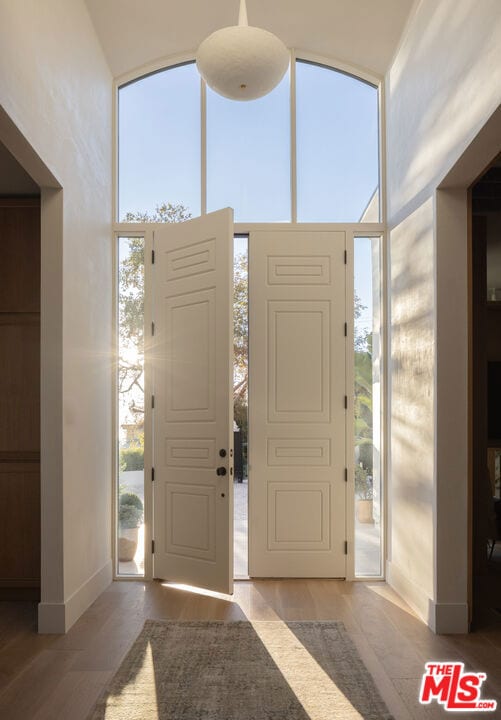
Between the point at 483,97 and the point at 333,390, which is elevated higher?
the point at 483,97

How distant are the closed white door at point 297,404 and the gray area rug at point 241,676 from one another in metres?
1.06

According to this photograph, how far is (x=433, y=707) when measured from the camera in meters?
2.75

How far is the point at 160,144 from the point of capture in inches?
199

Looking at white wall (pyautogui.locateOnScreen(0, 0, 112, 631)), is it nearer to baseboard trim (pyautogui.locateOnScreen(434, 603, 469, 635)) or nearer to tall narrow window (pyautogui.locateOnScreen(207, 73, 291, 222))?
tall narrow window (pyautogui.locateOnScreen(207, 73, 291, 222))

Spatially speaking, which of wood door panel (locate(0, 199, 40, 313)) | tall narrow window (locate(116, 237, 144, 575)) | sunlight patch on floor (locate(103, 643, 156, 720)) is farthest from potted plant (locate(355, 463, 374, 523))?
wood door panel (locate(0, 199, 40, 313))

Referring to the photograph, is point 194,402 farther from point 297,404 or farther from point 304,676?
point 304,676

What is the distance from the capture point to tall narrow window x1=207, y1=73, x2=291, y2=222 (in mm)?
5000

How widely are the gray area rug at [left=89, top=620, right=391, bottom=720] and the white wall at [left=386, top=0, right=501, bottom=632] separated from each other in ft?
2.52

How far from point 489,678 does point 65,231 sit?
3.32m

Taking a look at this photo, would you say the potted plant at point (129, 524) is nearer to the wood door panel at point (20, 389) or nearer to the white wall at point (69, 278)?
the white wall at point (69, 278)

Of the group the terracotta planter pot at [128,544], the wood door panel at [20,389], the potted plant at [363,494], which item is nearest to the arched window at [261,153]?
the wood door panel at [20,389]

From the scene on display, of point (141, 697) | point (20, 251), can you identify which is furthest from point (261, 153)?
point (141, 697)

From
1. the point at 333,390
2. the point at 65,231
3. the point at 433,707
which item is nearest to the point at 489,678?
the point at 433,707

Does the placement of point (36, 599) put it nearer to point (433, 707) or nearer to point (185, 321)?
point (185, 321)
